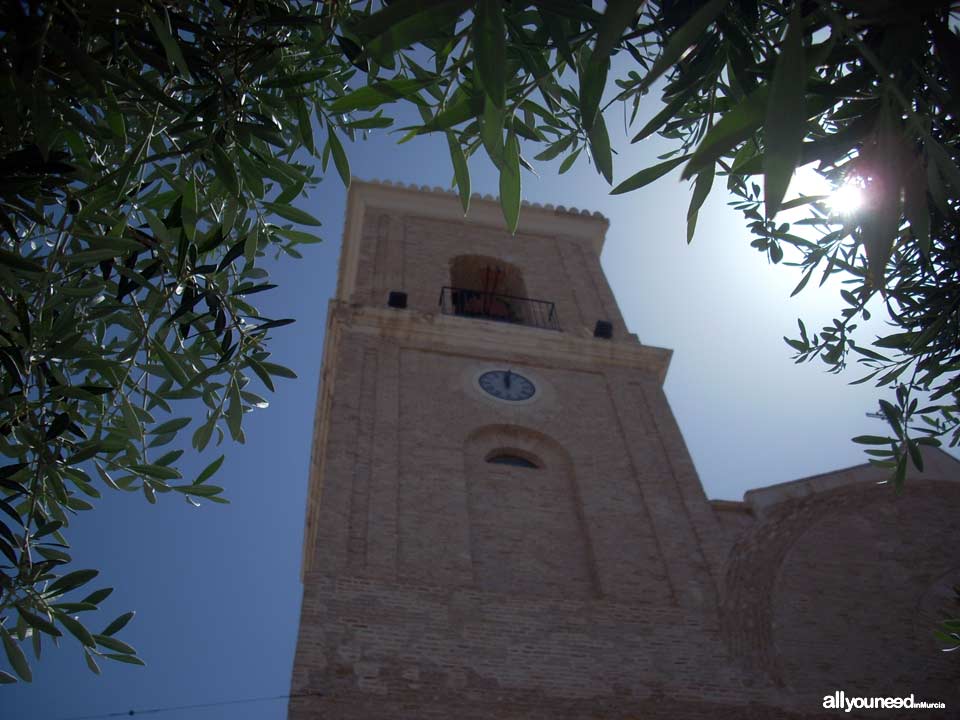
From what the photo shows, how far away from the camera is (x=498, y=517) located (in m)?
9.36

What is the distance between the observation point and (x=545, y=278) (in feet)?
49.2

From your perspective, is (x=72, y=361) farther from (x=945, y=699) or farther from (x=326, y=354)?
(x=326, y=354)

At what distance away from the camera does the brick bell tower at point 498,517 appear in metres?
7.14

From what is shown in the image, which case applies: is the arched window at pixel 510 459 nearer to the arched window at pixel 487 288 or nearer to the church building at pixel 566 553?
the church building at pixel 566 553

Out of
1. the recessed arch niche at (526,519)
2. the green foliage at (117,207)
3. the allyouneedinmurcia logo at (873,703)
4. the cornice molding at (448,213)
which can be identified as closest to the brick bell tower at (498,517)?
the recessed arch niche at (526,519)

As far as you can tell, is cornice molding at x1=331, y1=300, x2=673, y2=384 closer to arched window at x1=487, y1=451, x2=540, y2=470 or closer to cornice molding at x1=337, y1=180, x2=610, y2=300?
arched window at x1=487, y1=451, x2=540, y2=470

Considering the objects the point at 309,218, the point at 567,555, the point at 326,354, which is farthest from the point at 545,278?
the point at 309,218

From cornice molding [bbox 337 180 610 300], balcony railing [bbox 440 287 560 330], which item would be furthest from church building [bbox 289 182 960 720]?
cornice molding [bbox 337 180 610 300]

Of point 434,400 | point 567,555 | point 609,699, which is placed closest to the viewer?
point 609,699

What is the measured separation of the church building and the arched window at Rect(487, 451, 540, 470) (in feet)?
0.15

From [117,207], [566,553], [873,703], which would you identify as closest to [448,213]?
[566,553]

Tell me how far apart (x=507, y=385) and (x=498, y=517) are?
8.25ft

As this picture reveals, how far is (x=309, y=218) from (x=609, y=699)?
18.2 ft

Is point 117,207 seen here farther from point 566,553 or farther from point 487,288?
point 487,288
